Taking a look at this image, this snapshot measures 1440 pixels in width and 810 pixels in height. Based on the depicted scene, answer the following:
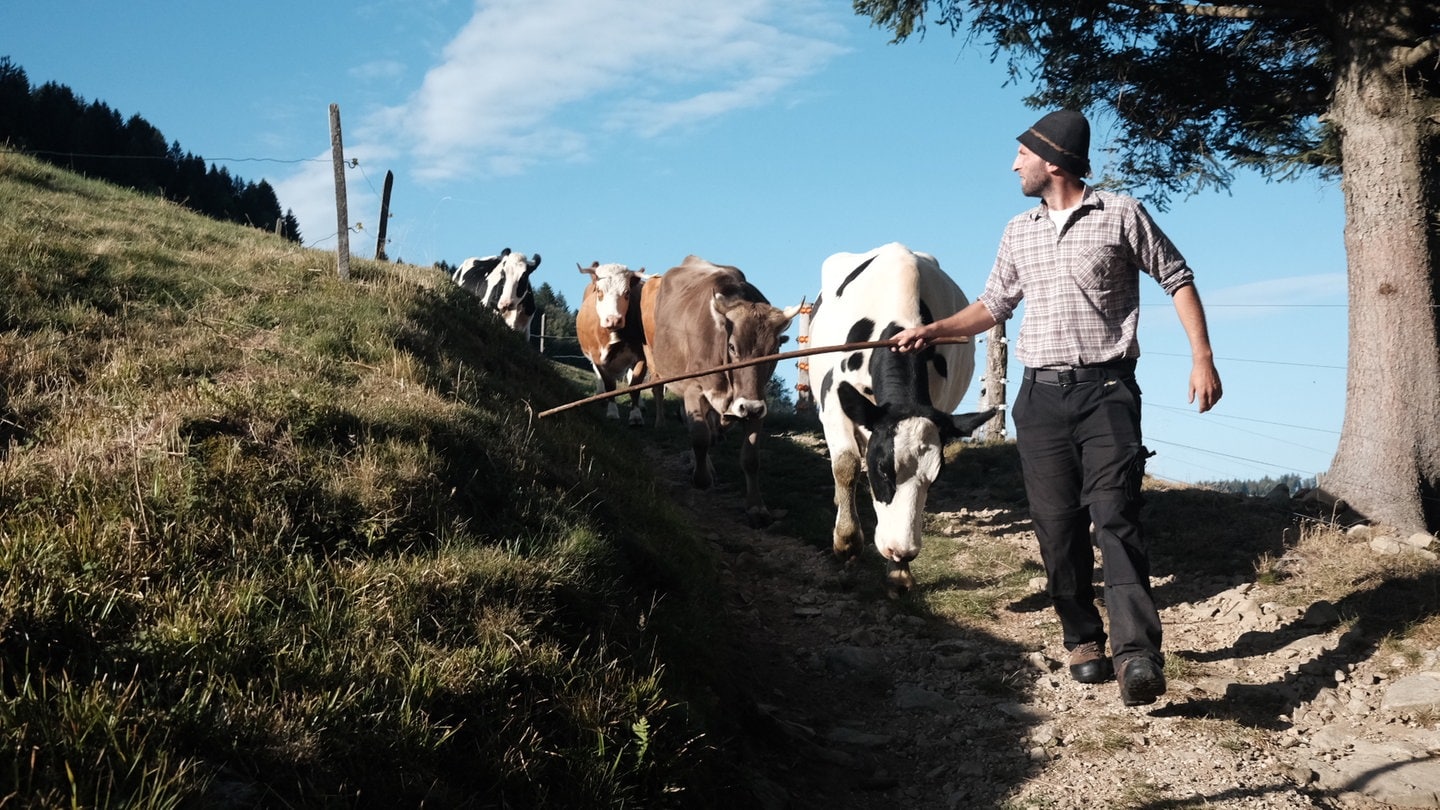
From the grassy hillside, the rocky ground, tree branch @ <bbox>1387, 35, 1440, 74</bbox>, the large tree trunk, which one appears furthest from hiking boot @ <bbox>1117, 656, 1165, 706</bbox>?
tree branch @ <bbox>1387, 35, 1440, 74</bbox>

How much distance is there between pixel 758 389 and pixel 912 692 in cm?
489

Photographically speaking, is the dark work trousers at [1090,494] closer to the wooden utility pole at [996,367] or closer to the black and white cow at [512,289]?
the wooden utility pole at [996,367]

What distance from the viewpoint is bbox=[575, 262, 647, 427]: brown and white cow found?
14.9 metres

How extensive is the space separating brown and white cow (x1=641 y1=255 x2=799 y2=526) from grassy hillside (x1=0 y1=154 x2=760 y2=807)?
10.8 feet

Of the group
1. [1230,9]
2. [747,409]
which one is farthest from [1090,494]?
[1230,9]

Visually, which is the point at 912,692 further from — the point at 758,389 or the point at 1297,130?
the point at 1297,130

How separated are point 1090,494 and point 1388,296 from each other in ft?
16.1

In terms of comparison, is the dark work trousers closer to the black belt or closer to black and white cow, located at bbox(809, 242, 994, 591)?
the black belt

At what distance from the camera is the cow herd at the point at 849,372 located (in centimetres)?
681

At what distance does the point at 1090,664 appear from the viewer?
16.9 ft

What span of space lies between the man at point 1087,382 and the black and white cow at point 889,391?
57.7 inches

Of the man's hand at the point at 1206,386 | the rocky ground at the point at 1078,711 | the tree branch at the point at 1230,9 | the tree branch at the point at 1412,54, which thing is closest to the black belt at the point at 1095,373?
the man's hand at the point at 1206,386

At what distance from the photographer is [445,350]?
816 cm

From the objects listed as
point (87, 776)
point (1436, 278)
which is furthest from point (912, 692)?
point (1436, 278)
